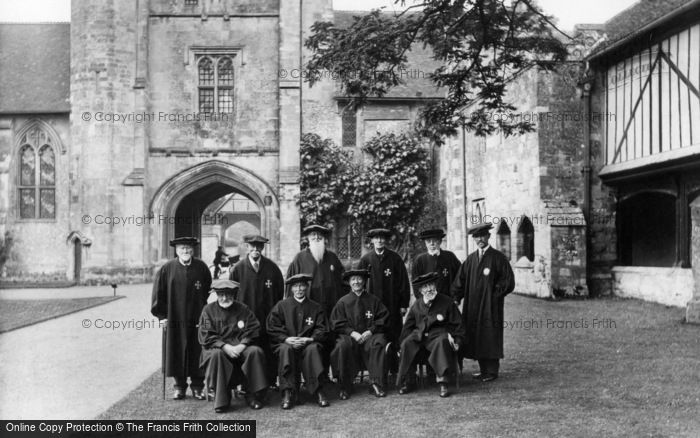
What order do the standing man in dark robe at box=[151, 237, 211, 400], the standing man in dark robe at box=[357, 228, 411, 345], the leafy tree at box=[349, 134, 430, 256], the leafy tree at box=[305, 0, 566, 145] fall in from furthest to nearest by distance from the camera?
1. the leafy tree at box=[349, 134, 430, 256]
2. the standing man in dark robe at box=[357, 228, 411, 345]
3. the leafy tree at box=[305, 0, 566, 145]
4. the standing man in dark robe at box=[151, 237, 211, 400]

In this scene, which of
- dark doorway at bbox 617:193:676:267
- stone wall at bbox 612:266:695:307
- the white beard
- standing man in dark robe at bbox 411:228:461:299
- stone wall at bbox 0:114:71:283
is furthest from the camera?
stone wall at bbox 0:114:71:283

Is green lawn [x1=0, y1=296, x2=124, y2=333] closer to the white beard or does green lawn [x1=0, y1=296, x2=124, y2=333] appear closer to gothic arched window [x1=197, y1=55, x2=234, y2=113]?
the white beard

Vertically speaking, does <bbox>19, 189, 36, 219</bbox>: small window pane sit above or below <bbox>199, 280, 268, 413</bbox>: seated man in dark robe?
above

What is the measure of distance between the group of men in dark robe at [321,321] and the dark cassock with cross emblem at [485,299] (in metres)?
0.01

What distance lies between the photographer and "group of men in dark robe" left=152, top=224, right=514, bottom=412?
791 centimetres

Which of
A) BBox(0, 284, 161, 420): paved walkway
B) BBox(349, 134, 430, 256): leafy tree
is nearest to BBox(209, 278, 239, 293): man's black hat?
BBox(0, 284, 161, 420): paved walkway

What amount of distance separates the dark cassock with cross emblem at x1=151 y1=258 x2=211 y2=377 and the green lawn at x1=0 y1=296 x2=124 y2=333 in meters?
5.78

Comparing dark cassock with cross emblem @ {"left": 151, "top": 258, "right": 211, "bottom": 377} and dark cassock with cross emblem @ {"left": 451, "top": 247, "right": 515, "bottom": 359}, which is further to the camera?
dark cassock with cross emblem @ {"left": 451, "top": 247, "right": 515, "bottom": 359}

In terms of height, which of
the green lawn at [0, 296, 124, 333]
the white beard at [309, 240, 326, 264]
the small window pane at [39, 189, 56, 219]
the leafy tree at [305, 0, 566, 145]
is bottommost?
the green lawn at [0, 296, 124, 333]

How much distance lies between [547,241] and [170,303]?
434 inches

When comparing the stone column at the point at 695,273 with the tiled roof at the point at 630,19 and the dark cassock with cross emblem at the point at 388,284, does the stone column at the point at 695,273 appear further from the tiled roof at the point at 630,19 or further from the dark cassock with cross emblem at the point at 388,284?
the dark cassock with cross emblem at the point at 388,284

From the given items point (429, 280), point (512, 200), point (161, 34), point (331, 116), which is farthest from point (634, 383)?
point (161, 34)

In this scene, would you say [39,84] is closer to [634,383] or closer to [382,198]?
[382,198]

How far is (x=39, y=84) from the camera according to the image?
2736cm
